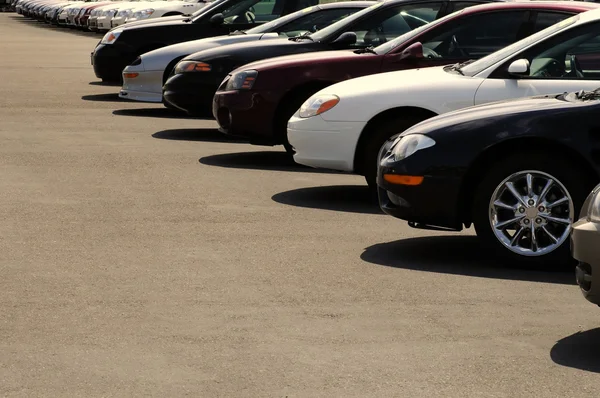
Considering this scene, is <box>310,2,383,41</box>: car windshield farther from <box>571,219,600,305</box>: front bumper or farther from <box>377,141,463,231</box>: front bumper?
<box>571,219,600,305</box>: front bumper

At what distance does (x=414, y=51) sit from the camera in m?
12.1

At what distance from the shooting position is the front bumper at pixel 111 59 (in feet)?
68.1

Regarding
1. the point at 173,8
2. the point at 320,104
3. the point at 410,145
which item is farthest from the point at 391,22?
the point at 173,8

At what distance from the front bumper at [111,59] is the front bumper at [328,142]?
10323 millimetres

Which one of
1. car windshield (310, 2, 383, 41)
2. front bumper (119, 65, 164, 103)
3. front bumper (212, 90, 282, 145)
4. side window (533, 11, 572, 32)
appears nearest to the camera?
side window (533, 11, 572, 32)

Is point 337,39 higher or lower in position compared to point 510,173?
lower

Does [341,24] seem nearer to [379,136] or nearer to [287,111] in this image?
[287,111]

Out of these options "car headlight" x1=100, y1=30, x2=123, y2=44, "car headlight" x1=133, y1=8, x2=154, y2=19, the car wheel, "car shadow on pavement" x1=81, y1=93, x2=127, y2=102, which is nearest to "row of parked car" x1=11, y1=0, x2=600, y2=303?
the car wheel

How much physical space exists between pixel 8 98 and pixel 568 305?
47.0 ft

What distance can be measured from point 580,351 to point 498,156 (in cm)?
221

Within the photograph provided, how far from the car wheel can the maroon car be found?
424 cm

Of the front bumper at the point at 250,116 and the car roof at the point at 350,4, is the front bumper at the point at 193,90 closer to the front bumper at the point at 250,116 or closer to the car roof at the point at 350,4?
the car roof at the point at 350,4

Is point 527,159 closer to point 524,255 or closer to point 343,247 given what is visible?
point 524,255

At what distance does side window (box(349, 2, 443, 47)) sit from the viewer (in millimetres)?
14266
